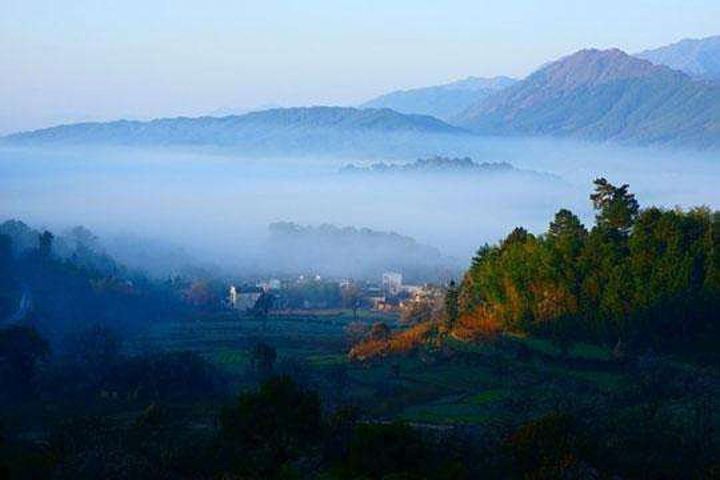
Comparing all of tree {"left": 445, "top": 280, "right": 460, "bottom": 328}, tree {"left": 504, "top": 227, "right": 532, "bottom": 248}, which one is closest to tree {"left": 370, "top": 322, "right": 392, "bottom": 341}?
tree {"left": 445, "top": 280, "right": 460, "bottom": 328}

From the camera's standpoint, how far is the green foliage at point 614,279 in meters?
31.9

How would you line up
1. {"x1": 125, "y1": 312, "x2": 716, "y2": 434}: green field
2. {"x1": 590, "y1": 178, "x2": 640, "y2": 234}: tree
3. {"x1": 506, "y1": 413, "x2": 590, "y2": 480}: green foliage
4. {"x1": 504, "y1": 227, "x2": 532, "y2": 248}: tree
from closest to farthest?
1. {"x1": 506, "y1": 413, "x2": 590, "y2": 480}: green foliage
2. {"x1": 125, "y1": 312, "x2": 716, "y2": 434}: green field
3. {"x1": 590, "y1": 178, "x2": 640, "y2": 234}: tree
4. {"x1": 504, "y1": 227, "x2": 532, "y2": 248}: tree

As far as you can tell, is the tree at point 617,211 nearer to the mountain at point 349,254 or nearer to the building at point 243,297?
the building at point 243,297

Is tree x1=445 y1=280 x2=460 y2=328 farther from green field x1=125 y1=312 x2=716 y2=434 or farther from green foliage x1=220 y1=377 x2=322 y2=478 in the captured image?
green foliage x1=220 y1=377 x2=322 y2=478

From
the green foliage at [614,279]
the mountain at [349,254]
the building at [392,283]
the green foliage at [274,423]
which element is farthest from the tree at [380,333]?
the mountain at [349,254]

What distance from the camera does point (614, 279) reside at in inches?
1316

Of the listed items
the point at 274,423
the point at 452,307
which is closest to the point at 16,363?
the point at 452,307

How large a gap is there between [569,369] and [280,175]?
160769 millimetres

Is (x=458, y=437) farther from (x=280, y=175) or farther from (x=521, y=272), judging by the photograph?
(x=280, y=175)

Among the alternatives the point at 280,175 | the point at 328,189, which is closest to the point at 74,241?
the point at 328,189

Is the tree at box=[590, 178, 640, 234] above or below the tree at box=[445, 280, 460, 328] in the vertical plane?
above

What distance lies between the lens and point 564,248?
35406mm

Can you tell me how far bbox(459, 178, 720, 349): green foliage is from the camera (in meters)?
31.9

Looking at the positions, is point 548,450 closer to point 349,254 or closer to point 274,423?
point 274,423
